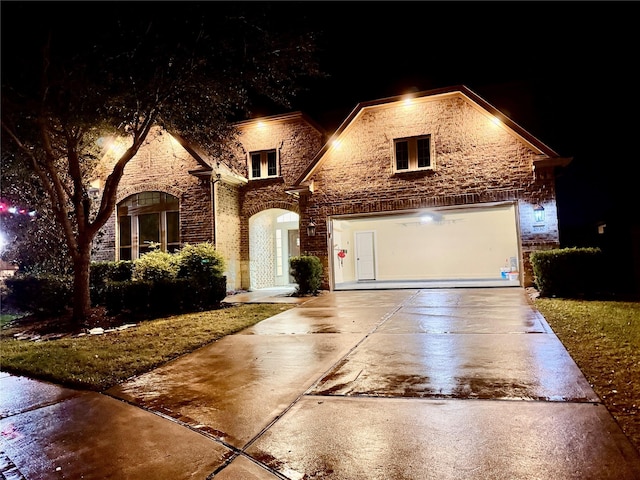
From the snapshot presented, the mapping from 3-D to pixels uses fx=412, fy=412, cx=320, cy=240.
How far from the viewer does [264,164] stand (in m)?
15.8

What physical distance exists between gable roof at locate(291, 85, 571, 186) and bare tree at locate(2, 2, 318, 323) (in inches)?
Result: 150

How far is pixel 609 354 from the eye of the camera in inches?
184

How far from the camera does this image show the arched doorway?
15.9 metres

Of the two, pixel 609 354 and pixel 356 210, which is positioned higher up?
pixel 356 210

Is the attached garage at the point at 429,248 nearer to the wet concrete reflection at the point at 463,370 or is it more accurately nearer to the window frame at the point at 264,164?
the window frame at the point at 264,164

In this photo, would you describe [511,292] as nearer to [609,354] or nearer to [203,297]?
[609,354]

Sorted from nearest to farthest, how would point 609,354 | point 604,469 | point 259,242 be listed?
1. point 604,469
2. point 609,354
3. point 259,242

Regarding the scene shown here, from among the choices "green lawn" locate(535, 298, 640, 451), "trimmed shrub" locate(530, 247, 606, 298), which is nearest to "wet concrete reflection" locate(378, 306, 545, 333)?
"green lawn" locate(535, 298, 640, 451)

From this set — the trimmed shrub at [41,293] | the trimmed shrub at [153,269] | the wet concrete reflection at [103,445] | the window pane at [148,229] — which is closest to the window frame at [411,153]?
the trimmed shrub at [153,269]

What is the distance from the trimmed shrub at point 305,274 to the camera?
1251cm

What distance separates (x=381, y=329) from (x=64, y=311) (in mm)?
8478

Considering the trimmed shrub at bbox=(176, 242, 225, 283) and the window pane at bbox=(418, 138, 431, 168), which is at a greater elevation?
the window pane at bbox=(418, 138, 431, 168)

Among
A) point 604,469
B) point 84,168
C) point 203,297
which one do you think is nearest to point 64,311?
point 203,297

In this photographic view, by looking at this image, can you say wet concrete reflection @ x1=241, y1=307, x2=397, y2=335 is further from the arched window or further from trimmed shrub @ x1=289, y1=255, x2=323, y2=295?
the arched window
